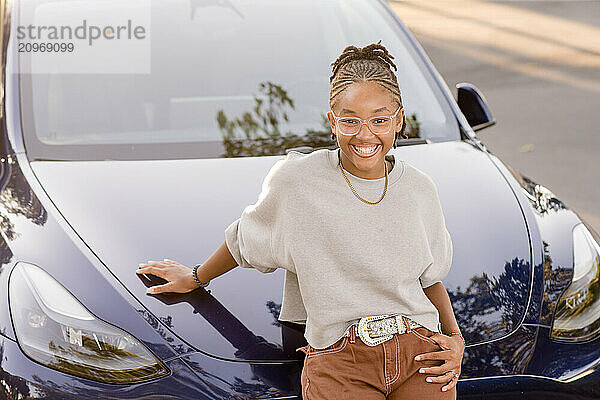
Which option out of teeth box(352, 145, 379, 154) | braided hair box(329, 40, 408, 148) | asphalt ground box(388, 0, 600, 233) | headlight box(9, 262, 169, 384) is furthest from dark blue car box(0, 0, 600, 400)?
asphalt ground box(388, 0, 600, 233)

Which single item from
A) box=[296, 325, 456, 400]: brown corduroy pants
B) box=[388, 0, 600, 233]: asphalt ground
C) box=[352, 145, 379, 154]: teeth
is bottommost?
box=[296, 325, 456, 400]: brown corduroy pants

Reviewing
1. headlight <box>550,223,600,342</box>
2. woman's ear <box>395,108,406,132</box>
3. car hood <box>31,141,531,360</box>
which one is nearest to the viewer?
woman's ear <box>395,108,406,132</box>

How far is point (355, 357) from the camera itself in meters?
1.97

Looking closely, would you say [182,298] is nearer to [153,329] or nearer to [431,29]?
[153,329]

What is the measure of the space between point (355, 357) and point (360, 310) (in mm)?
109

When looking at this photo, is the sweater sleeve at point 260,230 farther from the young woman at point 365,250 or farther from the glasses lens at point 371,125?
the glasses lens at point 371,125

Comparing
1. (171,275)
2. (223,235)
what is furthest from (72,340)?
(223,235)

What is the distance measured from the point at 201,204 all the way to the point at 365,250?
2.89ft

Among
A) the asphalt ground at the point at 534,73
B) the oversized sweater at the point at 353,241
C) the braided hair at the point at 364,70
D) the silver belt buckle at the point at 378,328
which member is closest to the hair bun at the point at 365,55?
the braided hair at the point at 364,70

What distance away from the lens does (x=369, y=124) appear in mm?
1998

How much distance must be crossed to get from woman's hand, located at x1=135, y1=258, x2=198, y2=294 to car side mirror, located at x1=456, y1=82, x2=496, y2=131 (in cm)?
169

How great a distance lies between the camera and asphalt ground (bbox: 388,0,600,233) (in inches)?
255

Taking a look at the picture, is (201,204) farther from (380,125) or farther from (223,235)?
(380,125)

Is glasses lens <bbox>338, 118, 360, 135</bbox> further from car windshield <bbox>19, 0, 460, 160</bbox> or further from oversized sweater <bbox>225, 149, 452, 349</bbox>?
car windshield <bbox>19, 0, 460, 160</bbox>
